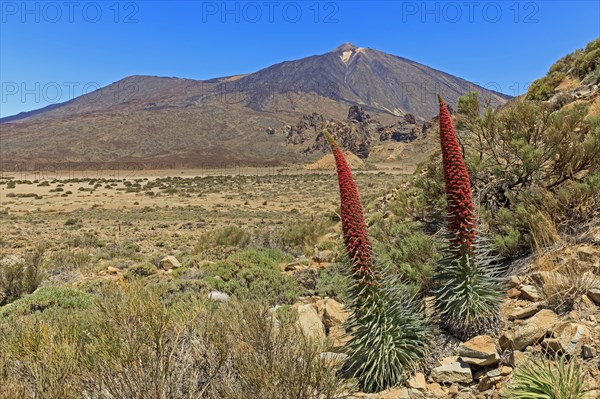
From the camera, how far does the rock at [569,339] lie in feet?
8.48

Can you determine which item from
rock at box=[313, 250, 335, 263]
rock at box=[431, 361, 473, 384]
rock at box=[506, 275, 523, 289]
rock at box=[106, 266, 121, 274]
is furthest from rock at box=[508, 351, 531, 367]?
rock at box=[106, 266, 121, 274]

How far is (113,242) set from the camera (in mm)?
14617

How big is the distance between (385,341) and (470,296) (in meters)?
0.81

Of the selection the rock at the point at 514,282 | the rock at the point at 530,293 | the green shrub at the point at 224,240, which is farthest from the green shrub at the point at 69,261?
the rock at the point at 530,293

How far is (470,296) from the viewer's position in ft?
10.2

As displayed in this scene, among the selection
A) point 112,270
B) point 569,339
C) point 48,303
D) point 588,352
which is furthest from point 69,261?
point 588,352

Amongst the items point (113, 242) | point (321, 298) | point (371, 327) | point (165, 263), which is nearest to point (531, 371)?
point (371, 327)

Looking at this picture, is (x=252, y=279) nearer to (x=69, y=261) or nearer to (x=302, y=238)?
(x=302, y=238)

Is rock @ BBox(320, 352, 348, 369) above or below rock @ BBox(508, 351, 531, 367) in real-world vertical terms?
below

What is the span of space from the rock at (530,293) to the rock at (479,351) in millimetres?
656

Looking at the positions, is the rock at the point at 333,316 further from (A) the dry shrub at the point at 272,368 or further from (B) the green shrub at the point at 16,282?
(B) the green shrub at the point at 16,282

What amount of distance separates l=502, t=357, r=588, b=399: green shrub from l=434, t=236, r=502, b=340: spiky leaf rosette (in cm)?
68

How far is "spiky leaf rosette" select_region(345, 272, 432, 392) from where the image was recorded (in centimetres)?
297

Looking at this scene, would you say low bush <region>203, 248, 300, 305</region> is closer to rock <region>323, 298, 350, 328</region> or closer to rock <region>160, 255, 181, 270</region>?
rock <region>160, 255, 181, 270</region>
